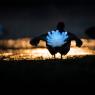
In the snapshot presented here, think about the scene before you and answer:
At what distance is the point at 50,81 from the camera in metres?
5.65

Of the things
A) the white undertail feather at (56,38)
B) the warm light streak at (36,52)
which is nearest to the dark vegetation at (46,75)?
the white undertail feather at (56,38)

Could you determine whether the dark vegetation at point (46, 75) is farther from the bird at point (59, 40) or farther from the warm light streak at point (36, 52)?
the warm light streak at point (36, 52)

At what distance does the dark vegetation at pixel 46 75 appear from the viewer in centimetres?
564

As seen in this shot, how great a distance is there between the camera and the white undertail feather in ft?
27.4

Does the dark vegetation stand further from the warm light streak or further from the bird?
the warm light streak

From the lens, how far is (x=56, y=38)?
8414mm

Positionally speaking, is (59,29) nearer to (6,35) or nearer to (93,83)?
(93,83)

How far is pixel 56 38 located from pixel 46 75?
8.91 ft

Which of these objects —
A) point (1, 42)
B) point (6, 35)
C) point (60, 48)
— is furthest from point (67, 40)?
point (6, 35)

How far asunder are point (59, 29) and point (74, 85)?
3062mm

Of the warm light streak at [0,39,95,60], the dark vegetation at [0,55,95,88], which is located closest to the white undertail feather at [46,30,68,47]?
the warm light streak at [0,39,95,60]

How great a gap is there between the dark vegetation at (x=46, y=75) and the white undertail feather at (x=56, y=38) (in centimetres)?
216

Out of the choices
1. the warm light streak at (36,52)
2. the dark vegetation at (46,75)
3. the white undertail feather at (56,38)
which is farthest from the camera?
the warm light streak at (36,52)

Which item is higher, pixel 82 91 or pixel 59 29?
pixel 59 29
